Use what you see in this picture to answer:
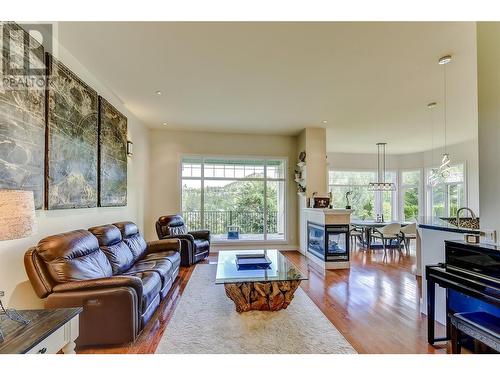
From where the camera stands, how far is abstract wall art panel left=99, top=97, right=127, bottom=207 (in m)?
3.81

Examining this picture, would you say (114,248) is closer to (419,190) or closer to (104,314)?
(104,314)

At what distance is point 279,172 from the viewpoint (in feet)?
23.0

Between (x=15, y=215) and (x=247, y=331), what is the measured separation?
2.12 metres

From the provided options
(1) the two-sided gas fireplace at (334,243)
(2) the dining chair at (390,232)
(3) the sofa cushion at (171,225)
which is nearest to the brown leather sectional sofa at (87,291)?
(3) the sofa cushion at (171,225)

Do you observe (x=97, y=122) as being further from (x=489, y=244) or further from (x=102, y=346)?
(x=489, y=244)

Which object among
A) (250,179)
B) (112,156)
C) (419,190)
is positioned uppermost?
(112,156)

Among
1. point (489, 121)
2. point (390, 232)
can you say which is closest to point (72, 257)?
point (489, 121)

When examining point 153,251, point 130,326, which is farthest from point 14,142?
point 153,251

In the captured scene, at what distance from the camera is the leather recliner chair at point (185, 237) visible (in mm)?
4992

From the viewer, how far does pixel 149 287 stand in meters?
2.70

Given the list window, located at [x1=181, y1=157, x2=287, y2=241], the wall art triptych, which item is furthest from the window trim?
the wall art triptych

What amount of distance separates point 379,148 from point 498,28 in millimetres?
6695

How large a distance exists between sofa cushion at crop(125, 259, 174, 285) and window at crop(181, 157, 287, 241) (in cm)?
296

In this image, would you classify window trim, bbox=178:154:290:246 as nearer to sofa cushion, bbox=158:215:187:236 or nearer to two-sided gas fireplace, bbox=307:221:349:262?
→ sofa cushion, bbox=158:215:187:236
